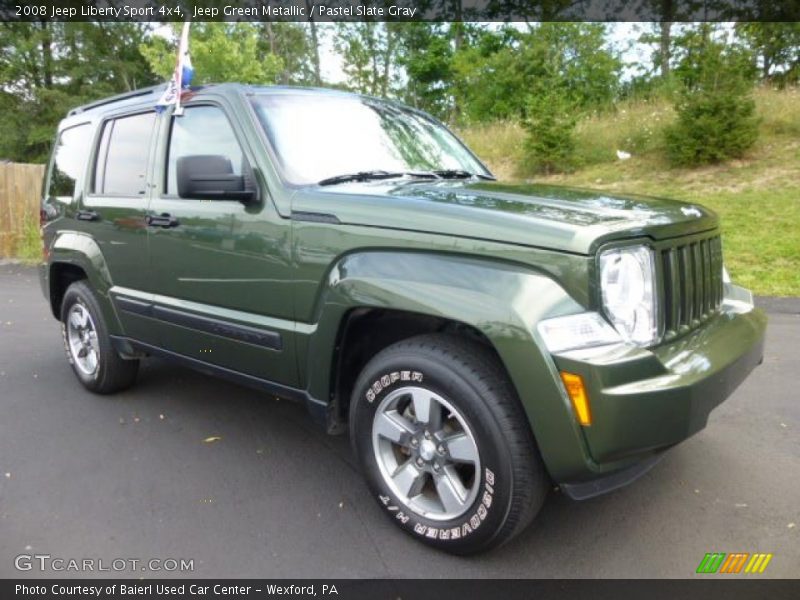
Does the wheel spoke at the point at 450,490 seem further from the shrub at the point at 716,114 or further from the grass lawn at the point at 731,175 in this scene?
the shrub at the point at 716,114

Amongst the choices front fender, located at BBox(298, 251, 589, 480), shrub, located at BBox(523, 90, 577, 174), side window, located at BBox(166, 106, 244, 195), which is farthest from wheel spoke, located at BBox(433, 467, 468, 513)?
shrub, located at BBox(523, 90, 577, 174)

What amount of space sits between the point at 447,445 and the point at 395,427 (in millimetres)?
253

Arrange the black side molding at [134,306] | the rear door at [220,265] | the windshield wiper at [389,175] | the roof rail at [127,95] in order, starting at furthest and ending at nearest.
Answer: the roof rail at [127,95], the black side molding at [134,306], the windshield wiper at [389,175], the rear door at [220,265]

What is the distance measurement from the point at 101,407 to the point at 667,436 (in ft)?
12.3

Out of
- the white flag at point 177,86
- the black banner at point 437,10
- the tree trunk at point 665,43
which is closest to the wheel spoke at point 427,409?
Result: the white flag at point 177,86

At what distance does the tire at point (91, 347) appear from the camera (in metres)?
4.35

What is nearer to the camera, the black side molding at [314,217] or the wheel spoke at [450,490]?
the wheel spoke at [450,490]

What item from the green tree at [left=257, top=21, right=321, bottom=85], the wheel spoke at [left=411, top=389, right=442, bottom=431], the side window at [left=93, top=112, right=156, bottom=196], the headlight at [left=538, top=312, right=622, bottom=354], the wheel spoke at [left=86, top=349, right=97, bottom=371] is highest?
the green tree at [left=257, top=21, right=321, bottom=85]

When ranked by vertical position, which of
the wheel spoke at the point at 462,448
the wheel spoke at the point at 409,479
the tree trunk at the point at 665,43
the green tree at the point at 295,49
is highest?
the green tree at the point at 295,49

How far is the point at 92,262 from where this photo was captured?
4.21 meters

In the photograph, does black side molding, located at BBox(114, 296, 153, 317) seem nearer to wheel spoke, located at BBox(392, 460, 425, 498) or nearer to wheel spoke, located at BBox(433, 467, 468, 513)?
wheel spoke, located at BBox(392, 460, 425, 498)

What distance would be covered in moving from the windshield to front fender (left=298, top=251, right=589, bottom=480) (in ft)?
2.64

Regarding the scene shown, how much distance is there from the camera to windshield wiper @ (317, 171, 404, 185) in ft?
10.2

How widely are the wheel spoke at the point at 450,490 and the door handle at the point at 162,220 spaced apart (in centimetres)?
201
